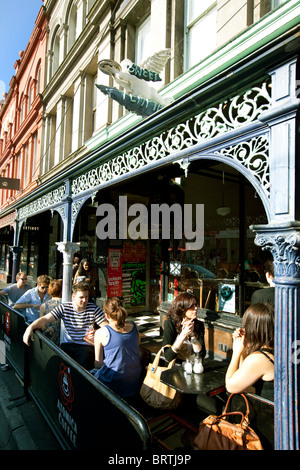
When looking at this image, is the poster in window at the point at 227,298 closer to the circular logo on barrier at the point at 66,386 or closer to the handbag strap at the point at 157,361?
the handbag strap at the point at 157,361

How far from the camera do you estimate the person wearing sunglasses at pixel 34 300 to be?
16.4ft

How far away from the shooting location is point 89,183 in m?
5.72

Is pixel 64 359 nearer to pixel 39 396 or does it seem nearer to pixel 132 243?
pixel 39 396

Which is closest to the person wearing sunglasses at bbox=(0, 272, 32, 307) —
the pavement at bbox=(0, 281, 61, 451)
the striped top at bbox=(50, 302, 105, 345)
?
the pavement at bbox=(0, 281, 61, 451)

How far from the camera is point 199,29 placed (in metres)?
6.57

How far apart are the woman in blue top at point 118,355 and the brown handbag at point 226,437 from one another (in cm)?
114

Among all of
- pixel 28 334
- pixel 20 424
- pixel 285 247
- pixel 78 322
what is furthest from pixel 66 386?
pixel 285 247

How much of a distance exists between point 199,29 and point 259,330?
23.3 feet

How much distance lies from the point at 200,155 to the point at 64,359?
2.72m

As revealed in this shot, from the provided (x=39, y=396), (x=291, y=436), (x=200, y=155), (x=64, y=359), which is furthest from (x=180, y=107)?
(x=39, y=396)

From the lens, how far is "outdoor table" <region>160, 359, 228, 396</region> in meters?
2.78

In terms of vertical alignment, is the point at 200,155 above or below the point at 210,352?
above

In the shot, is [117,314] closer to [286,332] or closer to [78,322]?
[78,322]

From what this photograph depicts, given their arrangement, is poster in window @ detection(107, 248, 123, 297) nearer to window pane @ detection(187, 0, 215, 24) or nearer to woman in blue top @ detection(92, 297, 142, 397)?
woman in blue top @ detection(92, 297, 142, 397)
